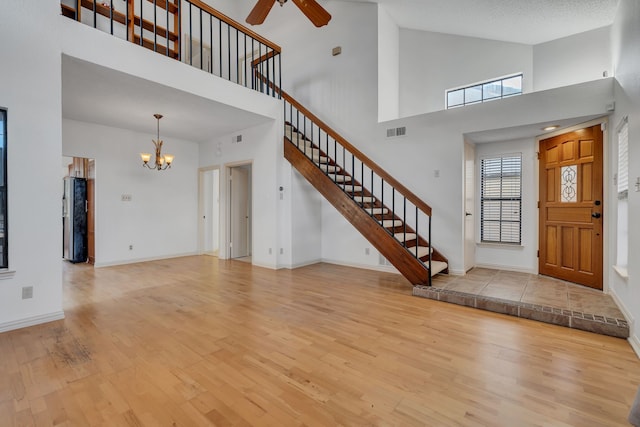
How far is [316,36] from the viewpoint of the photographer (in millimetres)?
6184

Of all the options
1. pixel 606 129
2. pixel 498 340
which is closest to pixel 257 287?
pixel 498 340

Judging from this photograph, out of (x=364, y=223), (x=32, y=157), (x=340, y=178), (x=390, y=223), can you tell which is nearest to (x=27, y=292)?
(x=32, y=157)

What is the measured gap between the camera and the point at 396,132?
202 inches

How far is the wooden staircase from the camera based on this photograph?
4.15 m

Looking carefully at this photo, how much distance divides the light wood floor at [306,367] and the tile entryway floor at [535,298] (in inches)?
6.0

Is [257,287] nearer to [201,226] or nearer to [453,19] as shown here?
[201,226]

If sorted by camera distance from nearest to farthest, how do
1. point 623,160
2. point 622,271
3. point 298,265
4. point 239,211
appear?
point 622,271, point 623,160, point 298,265, point 239,211

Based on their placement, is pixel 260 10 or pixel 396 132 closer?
pixel 260 10

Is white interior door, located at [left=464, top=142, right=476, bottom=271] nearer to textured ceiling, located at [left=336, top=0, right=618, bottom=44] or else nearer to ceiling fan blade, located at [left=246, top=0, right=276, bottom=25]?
textured ceiling, located at [left=336, top=0, right=618, bottom=44]

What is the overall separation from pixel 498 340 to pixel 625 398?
849 millimetres

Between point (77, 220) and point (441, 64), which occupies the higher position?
point (441, 64)

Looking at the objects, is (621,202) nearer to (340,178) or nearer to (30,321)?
(340,178)

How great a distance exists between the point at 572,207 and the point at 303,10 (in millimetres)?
4361

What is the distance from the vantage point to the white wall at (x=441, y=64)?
5848mm
